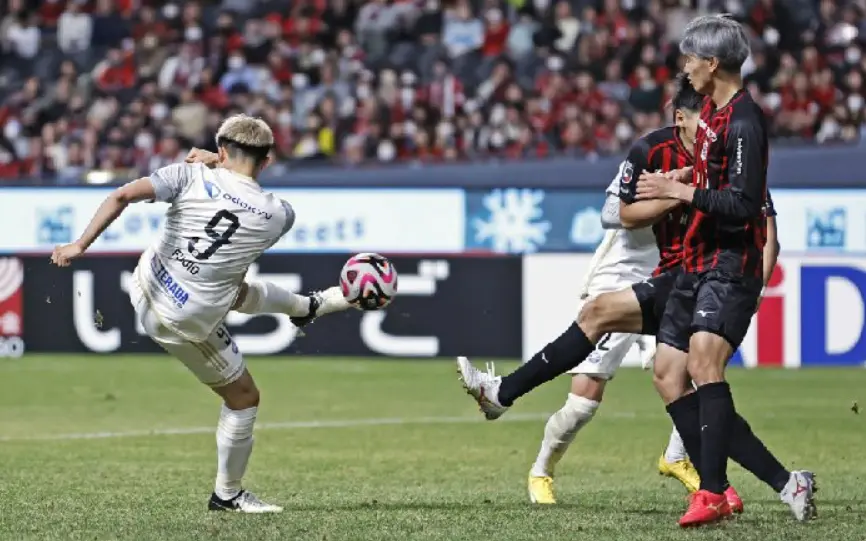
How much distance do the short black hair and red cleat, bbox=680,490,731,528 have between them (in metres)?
1.91

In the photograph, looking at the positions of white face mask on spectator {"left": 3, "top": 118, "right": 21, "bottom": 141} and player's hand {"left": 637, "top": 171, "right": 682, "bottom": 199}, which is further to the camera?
white face mask on spectator {"left": 3, "top": 118, "right": 21, "bottom": 141}

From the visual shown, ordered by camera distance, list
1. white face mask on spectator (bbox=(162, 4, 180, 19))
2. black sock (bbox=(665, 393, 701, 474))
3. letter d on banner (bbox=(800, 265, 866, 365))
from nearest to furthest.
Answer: black sock (bbox=(665, 393, 701, 474)) → letter d on banner (bbox=(800, 265, 866, 365)) → white face mask on spectator (bbox=(162, 4, 180, 19))

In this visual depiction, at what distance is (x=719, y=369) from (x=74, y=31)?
18.4 meters

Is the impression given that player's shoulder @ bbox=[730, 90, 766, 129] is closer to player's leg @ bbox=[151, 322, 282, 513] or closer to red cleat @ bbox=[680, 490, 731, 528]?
red cleat @ bbox=[680, 490, 731, 528]

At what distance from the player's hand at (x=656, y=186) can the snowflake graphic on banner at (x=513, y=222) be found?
1074 centimetres

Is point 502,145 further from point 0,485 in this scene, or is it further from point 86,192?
point 0,485

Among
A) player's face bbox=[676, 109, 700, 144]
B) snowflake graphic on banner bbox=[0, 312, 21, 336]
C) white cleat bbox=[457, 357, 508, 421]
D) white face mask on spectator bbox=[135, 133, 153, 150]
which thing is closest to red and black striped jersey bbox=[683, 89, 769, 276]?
player's face bbox=[676, 109, 700, 144]

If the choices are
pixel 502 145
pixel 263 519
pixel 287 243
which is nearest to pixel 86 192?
pixel 287 243

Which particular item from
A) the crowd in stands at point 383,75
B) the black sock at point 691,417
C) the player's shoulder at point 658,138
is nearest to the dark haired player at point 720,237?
the black sock at point 691,417

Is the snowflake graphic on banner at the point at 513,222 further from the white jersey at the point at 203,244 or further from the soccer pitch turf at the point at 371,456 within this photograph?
the white jersey at the point at 203,244

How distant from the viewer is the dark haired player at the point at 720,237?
7.69 m

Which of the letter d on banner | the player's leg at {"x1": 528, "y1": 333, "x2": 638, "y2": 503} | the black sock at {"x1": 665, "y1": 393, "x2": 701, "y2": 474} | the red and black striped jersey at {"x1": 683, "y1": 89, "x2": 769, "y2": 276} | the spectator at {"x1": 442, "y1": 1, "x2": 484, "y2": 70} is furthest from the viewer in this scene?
the spectator at {"x1": 442, "y1": 1, "x2": 484, "y2": 70}

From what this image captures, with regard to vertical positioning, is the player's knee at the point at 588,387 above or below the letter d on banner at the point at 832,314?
above

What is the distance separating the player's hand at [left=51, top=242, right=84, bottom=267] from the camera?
26.2 ft
